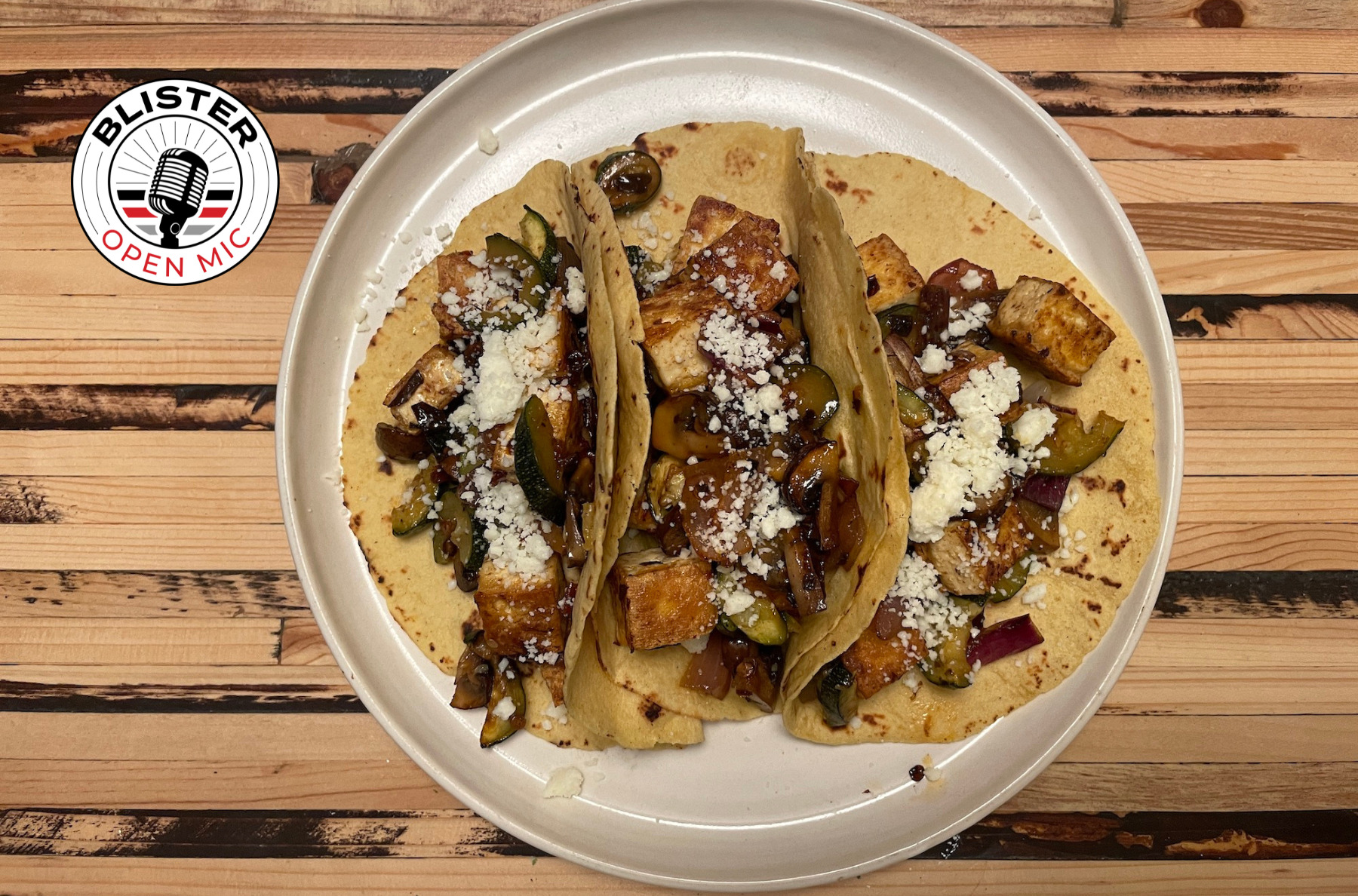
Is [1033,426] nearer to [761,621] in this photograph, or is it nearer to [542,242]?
[761,621]

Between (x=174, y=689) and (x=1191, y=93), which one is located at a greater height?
(x=1191, y=93)

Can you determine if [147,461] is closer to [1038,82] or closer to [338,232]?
[338,232]

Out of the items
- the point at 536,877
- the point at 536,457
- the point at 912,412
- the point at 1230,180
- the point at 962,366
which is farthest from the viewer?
the point at 1230,180

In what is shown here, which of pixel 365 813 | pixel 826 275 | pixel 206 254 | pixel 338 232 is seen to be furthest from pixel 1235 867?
pixel 206 254

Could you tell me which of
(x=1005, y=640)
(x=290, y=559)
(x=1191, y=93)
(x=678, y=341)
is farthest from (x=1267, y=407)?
(x=290, y=559)

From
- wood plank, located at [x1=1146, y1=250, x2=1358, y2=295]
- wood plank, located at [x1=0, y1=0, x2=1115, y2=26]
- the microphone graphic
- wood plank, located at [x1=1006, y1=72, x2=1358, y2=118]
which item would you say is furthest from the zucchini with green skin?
the microphone graphic

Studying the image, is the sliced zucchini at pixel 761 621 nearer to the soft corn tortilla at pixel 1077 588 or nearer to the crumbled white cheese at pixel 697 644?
A: the crumbled white cheese at pixel 697 644

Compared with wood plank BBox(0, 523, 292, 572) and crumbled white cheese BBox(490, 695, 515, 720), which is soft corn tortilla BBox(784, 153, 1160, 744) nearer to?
crumbled white cheese BBox(490, 695, 515, 720)
